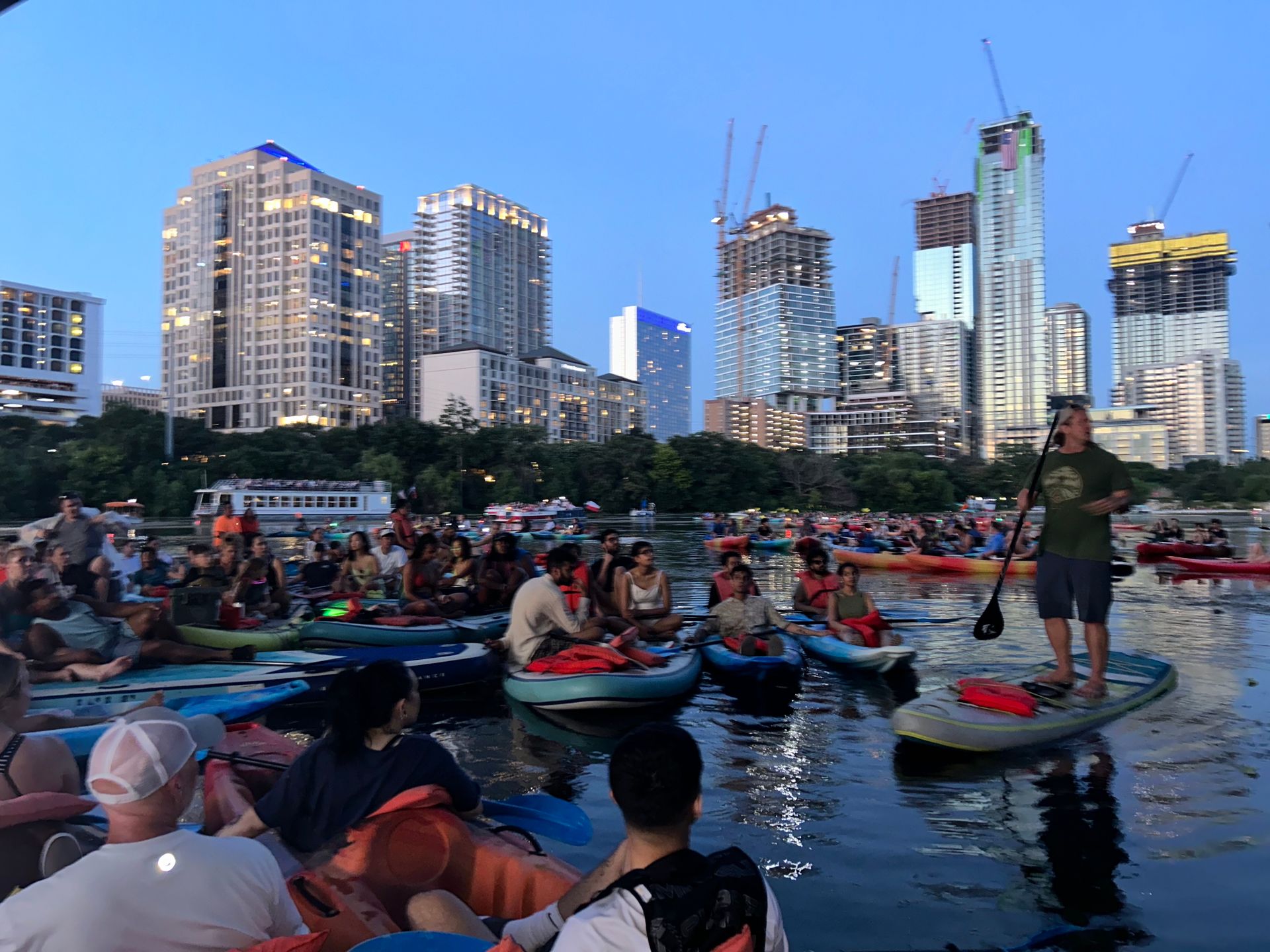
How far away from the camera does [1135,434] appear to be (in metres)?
154

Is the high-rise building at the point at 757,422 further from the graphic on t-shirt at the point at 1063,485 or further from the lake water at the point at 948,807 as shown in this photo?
the graphic on t-shirt at the point at 1063,485

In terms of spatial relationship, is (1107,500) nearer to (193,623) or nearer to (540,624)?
(540,624)

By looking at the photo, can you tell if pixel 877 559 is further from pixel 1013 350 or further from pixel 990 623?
pixel 1013 350

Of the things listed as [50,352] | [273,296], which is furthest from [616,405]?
[50,352]

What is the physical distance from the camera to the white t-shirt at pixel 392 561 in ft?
47.1

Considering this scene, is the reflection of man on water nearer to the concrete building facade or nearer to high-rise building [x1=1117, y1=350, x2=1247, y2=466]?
the concrete building facade

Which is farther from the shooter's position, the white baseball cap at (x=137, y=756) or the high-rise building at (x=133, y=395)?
the high-rise building at (x=133, y=395)

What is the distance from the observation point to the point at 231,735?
16.3 ft

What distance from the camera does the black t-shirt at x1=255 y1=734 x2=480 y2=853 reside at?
11.1 feet

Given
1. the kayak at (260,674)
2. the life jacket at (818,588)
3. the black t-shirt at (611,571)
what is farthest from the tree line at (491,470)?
the kayak at (260,674)

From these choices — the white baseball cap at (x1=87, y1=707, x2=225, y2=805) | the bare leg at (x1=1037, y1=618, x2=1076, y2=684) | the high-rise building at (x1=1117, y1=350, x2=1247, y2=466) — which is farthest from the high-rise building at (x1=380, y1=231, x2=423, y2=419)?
the white baseball cap at (x1=87, y1=707, x2=225, y2=805)

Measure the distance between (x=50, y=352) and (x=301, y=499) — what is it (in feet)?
265

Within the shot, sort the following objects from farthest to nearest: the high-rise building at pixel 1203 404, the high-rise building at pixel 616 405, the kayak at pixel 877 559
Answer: the high-rise building at pixel 1203 404 < the high-rise building at pixel 616 405 < the kayak at pixel 877 559

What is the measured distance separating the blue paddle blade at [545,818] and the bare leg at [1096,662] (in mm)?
4963
